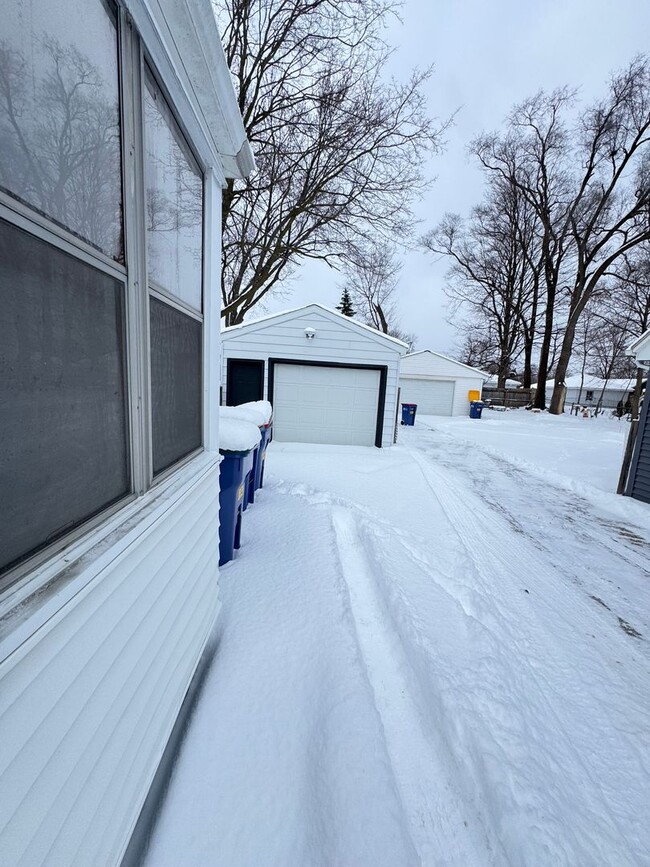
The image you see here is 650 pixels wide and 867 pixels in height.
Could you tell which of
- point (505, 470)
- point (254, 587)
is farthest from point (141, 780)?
point (505, 470)

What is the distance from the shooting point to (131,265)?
1377mm

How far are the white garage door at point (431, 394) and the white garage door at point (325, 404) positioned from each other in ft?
39.8


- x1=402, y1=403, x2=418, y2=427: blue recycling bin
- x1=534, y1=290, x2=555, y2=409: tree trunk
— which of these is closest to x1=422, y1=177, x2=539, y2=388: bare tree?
x1=534, y1=290, x2=555, y2=409: tree trunk

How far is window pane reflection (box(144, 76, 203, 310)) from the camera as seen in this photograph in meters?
1.54

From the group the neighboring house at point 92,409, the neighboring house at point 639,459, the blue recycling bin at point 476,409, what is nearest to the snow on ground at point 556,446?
the neighboring house at point 639,459

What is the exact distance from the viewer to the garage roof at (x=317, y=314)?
8539mm

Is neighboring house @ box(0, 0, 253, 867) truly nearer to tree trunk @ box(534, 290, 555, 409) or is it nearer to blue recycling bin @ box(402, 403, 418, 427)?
blue recycling bin @ box(402, 403, 418, 427)

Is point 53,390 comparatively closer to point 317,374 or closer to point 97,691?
point 97,691

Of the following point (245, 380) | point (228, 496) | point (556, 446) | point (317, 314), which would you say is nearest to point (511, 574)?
point (228, 496)

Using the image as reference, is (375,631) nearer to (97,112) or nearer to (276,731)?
(276,731)

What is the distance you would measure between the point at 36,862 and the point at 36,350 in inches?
47.4

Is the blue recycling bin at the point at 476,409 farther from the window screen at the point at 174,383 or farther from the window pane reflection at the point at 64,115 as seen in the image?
the window pane reflection at the point at 64,115

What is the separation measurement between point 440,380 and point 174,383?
20327 millimetres

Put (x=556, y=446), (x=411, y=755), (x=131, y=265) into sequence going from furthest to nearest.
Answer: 1. (x=556, y=446)
2. (x=411, y=755)
3. (x=131, y=265)
